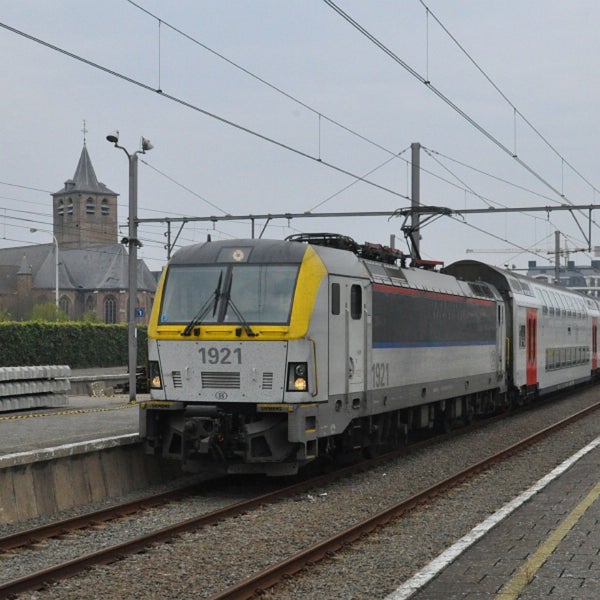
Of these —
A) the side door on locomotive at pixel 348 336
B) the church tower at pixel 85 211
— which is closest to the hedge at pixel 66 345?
the side door on locomotive at pixel 348 336

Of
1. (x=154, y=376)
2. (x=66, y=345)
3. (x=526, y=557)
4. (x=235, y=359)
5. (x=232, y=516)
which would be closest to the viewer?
(x=526, y=557)

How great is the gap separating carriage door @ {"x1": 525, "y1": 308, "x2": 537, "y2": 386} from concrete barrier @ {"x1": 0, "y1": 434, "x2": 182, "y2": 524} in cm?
1398

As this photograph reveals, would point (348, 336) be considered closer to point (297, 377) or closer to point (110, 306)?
point (297, 377)

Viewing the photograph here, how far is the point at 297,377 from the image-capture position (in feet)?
42.7

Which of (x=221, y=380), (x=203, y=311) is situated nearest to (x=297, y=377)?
(x=221, y=380)

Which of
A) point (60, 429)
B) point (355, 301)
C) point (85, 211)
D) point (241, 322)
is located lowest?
point (60, 429)

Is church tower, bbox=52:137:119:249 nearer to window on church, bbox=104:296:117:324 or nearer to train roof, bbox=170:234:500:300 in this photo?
window on church, bbox=104:296:117:324

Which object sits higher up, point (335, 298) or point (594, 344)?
point (335, 298)

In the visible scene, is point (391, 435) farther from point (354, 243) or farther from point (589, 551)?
point (589, 551)

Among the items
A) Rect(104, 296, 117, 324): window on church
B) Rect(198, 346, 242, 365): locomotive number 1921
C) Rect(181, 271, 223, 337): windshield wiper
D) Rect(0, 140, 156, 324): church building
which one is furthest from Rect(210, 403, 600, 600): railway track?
Rect(104, 296, 117, 324): window on church

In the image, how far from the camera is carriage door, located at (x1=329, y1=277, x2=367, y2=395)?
544 inches

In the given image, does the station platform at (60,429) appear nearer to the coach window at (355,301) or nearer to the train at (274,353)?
the train at (274,353)

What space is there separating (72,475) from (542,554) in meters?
6.39

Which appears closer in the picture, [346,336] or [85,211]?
[346,336]
